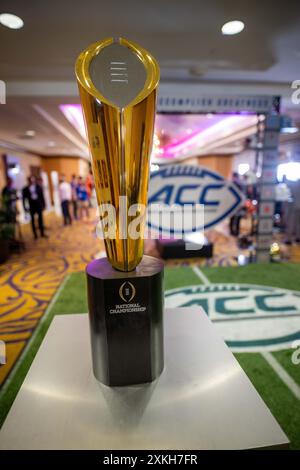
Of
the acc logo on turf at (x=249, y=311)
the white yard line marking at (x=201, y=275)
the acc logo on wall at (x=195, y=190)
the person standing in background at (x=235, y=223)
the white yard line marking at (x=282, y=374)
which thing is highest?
the acc logo on wall at (x=195, y=190)

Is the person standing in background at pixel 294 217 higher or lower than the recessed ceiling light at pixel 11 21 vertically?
lower

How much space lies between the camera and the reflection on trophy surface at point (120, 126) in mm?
698

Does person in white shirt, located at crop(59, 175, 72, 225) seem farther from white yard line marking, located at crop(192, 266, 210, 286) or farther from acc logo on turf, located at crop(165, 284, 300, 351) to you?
acc logo on turf, located at crop(165, 284, 300, 351)

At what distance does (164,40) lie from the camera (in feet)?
8.13

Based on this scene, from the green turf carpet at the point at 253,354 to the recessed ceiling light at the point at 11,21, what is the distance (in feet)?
7.52

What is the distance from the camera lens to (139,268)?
864 millimetres

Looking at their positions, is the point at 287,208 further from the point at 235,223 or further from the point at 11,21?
the point at 11,21

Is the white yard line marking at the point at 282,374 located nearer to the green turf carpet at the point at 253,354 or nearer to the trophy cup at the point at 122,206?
the green turf carpet at the point at 253,354

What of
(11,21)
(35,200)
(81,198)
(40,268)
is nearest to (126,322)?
(11,21)

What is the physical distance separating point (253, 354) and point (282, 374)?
217mm

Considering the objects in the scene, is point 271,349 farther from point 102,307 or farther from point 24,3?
point 24,3

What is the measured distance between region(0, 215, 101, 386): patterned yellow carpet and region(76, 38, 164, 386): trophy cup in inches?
47.7

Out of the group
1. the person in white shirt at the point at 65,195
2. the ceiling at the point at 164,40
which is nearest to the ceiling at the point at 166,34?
the ceiling at the point at 164,40

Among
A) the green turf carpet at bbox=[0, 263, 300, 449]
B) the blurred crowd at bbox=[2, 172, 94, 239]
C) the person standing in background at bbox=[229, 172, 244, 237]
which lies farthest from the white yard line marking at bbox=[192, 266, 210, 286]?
the person standing in background at bbox=[229, 172, 244, 237]
